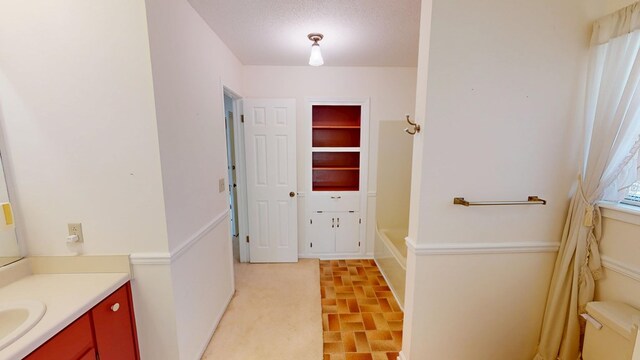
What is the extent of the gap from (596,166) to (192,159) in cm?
242

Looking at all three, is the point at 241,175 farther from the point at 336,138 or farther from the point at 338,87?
the point at 338,87

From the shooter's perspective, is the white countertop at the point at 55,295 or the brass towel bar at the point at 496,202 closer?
the white countertop at the point at 55,295

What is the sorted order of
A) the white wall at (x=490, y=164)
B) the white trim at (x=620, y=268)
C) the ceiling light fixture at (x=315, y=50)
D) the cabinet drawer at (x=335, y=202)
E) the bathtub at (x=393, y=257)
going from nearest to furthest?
the white trim at (x=620, y=268) < the white wall at (x=490, y=164) < the ceiling light fixture at (x=315, y=50) < the bathtub at (x=393, y=257) < the cabinet drawer at (x=335, y=202)

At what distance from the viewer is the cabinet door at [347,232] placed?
10.5ft

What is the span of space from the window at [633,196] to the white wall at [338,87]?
2088mm

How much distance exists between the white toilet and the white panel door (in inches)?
101

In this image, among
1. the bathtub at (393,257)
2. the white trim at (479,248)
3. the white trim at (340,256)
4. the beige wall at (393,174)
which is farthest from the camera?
the white trim at (340,256)

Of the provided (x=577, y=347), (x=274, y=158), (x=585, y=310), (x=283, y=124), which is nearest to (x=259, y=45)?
(x=283, y=124)

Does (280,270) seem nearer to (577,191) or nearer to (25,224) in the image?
(25,224)

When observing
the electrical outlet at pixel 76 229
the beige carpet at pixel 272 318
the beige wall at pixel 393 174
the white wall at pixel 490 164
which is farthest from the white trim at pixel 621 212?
the electrical outlet at pixel 76 229

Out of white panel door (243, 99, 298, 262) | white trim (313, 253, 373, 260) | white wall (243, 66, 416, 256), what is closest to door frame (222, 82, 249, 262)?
white panel door (243, 99, 298, 262)

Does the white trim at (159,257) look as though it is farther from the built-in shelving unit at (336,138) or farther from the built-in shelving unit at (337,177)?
the built-in shelving unit at (336,138)

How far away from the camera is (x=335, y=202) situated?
3.18 metres

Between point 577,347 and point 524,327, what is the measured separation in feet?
0.77
